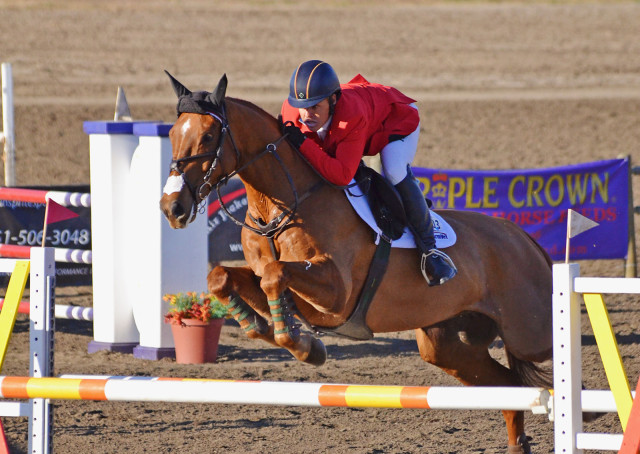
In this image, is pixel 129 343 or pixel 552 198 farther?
pixel 552 198

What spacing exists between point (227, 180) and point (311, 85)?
0.56 m

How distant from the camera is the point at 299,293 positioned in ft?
14.6

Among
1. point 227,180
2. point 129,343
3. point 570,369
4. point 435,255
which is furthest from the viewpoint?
point 129,343

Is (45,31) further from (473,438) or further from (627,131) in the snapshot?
(473,438)

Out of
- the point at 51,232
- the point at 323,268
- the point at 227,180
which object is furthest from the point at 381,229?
the point at 51,232

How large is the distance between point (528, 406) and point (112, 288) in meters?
4.52

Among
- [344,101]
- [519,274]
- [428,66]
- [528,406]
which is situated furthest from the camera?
[428,66]

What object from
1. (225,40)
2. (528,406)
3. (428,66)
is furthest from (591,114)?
(528,406)

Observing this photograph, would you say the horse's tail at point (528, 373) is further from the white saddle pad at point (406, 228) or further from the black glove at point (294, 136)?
the black glove at point (294, 136)

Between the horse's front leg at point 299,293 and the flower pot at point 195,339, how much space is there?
271 centimetres

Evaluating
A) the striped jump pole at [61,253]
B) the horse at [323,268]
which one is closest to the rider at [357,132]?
the horse at [323,268]

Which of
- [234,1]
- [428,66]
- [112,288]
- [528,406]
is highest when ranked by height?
[234,1]

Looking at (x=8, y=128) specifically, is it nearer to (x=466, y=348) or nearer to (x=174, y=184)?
(x=466, y=348)

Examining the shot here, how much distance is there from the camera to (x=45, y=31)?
2000cm
